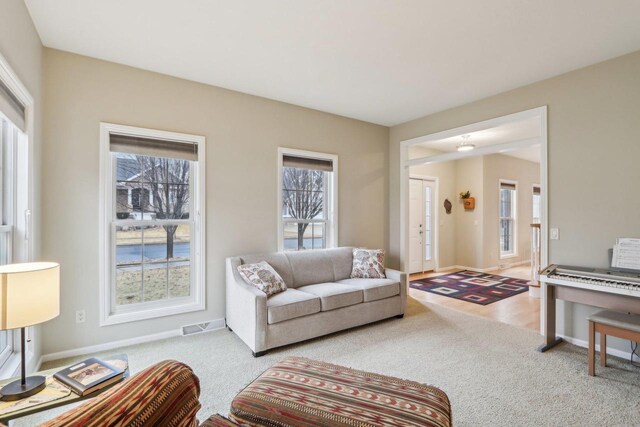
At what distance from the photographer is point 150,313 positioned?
3.24 m

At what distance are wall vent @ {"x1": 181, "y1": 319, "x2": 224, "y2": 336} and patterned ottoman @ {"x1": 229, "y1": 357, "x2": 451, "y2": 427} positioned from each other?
A: 2049 millimetres

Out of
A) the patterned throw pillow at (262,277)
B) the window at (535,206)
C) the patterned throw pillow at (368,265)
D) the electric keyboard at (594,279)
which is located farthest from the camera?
the window at (535,206)

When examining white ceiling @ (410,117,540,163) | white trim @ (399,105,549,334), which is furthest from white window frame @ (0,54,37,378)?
white ceiling @ (410,117,540,163)

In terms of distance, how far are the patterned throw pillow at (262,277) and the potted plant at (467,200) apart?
5355 mm

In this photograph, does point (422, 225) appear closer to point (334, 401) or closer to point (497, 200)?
point (497, 200)

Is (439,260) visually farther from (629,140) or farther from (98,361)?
(98,361)

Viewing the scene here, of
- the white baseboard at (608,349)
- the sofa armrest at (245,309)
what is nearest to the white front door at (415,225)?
the white baseboard at (608,349)

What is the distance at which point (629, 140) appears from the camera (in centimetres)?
292

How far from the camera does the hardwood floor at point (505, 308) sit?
388cm

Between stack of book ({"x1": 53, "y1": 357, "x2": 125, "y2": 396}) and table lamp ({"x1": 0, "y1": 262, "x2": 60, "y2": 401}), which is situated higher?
table lamp ({"x1": 0, "y1": 262, "x2": 60, "y2": 401})

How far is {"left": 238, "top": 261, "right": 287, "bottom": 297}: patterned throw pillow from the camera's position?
321 cm

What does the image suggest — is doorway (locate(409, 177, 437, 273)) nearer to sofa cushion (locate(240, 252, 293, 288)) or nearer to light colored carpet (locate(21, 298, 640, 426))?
light colored carpet (locate(21, 298, 640, 426))

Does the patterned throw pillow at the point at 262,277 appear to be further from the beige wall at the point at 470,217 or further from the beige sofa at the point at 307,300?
the beige wall at the point at 470,217

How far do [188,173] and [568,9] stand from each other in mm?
3583
